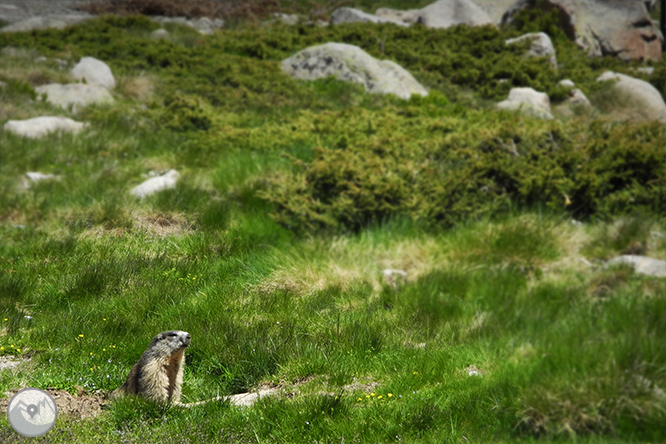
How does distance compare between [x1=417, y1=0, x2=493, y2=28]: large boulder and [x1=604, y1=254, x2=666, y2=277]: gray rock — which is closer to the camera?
[x1=604, y1=254, x2=666, y2=277]: gray rock

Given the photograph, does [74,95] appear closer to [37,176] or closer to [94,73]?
[94,73]

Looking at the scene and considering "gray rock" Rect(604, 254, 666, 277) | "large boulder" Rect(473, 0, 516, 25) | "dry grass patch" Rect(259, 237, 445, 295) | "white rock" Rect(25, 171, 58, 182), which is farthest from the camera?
"large boulder" Rect(473, 0, 516, 25)

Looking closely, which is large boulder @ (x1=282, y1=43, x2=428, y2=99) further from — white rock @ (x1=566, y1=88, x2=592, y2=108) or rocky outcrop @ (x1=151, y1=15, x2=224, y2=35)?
rocky outcrop @ (x1=151, y1=15, x2=224, y2=35)

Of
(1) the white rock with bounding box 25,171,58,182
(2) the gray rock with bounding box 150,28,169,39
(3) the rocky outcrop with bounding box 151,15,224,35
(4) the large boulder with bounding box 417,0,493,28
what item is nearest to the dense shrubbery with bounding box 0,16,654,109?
(2) the gray rock with bounding box 150,28,169,39

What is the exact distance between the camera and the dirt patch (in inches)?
159

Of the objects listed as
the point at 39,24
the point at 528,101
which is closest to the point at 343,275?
the point at 528,101

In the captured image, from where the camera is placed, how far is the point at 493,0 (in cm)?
3356

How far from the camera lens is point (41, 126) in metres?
12.1

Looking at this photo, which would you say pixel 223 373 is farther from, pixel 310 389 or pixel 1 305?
pixel 1 305

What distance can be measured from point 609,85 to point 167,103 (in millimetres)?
13116

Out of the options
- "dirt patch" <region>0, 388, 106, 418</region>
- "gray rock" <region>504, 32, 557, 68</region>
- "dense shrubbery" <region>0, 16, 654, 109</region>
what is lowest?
"dense shrubbery" <region>0, 16, 654, 109</region>

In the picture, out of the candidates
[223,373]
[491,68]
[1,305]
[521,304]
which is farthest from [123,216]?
[491,68]

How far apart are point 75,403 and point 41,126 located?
9.45 metres

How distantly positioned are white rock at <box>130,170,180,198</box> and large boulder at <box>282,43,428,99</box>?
28.2 feet
